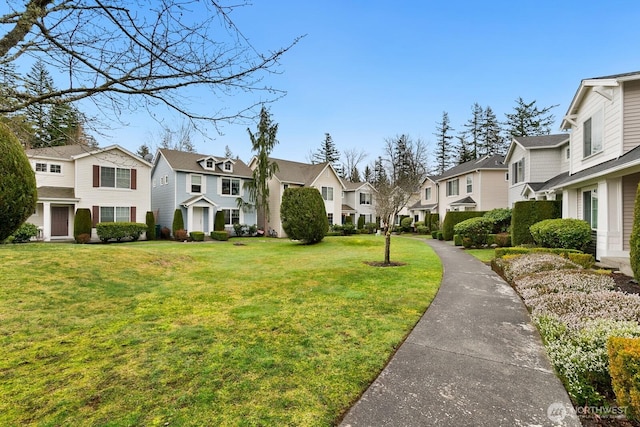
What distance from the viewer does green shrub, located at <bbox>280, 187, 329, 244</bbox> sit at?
17.3m

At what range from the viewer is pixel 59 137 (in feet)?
12.1

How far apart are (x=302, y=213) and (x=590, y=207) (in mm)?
12968

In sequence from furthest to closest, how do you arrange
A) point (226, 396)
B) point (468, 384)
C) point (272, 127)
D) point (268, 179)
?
point (268, 179) → point (272, 127) → point (468, 384) → point (226, 396)

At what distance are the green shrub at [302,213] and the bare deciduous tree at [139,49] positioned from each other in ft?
46.0

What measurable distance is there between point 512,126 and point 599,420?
1928 inches

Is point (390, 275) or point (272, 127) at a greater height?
point (272, 127)

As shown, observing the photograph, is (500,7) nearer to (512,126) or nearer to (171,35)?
(171,35)

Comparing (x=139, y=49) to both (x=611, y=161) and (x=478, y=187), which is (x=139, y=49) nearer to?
(x=611, y=161)

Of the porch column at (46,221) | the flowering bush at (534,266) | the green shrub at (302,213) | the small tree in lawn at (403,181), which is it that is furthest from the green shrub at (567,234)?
the porch column at (46,221)

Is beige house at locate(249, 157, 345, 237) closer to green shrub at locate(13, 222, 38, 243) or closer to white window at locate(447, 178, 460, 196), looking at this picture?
white window at locate(447, 178, 460, 196)

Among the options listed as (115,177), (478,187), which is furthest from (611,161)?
(115,177)

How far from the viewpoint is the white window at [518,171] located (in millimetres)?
20078

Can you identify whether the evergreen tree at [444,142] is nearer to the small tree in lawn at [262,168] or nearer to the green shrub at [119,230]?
the small tree in lawn at [262,168]

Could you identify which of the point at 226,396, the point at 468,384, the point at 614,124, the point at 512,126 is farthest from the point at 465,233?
the point at 512,126
